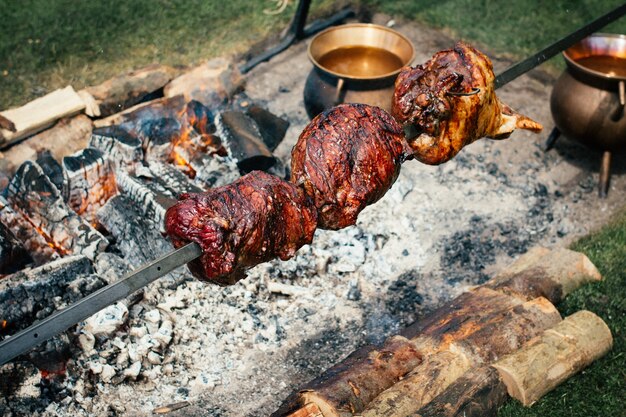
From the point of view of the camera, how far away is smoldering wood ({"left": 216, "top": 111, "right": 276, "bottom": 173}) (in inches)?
213

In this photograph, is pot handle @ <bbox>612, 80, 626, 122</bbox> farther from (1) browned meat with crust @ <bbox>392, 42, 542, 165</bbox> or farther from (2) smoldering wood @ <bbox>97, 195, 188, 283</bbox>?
(2) smoldering wood @ <bbox>97, 195, 188, 283</bbox>

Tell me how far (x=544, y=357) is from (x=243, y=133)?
117 inches

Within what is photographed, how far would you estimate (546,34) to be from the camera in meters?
8.00

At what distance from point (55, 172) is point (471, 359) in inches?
132

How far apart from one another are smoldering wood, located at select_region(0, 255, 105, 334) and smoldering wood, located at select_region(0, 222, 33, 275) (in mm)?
191

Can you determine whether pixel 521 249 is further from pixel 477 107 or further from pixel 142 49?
pixel 142 49

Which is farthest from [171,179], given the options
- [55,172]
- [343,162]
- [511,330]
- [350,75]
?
[511,330]

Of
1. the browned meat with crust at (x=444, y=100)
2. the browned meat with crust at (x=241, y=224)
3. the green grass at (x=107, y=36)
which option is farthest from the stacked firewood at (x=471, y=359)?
the green grass at (x=107, y=36)

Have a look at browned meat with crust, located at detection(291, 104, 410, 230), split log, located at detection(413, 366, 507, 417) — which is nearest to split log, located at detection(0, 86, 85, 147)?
browned meat with crust, located at detection(291, 104, 410, 230)

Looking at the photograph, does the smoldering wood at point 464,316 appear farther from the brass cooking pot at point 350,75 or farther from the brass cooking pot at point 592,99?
the brass cooking pot at point 592,99

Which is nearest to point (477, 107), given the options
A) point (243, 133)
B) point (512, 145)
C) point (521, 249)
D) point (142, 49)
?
point (521, 249)

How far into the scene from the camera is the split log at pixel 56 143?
5449 mm

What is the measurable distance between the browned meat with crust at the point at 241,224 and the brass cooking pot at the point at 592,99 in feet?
11.7

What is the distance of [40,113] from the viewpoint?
18.9 feet
